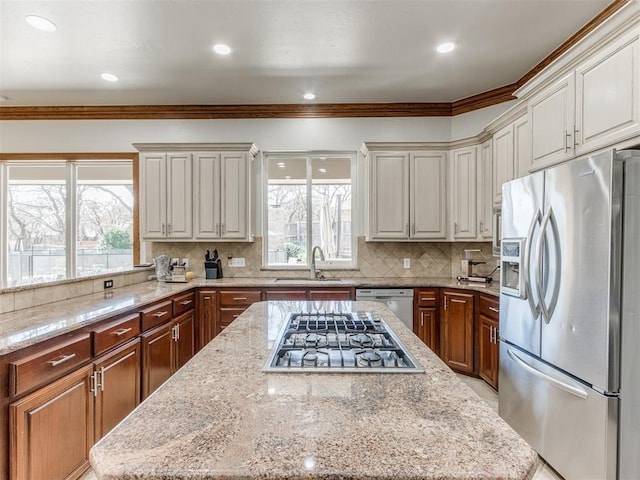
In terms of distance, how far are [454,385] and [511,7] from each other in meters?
2.61

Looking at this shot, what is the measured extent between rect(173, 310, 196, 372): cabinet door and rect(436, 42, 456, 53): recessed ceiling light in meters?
3.29

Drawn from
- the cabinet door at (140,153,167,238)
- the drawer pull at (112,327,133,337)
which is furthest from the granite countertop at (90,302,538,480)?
the cabinet door at (140,153,167,238)

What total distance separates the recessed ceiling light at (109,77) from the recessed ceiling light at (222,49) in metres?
1.23

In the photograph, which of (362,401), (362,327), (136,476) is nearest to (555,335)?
(362,327)

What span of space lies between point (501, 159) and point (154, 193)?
12.0 feet

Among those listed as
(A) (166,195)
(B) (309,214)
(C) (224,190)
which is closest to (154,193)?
(A) (166,195)

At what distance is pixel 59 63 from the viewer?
314 cm

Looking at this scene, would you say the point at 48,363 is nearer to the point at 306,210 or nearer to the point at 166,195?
the point at 166,195

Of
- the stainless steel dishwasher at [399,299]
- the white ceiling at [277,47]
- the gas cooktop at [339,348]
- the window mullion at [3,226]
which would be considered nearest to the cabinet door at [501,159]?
the white ceiling at [277,47]

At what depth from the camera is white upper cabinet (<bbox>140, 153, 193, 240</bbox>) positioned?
12.8 feet

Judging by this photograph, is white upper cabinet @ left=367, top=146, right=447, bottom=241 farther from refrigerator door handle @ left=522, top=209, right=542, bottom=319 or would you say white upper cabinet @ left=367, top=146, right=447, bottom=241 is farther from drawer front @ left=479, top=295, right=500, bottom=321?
refrigerator door handle @ left=522, top=209, right=542, bottom=319

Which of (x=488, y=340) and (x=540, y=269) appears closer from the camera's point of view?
(x=540, y=269)

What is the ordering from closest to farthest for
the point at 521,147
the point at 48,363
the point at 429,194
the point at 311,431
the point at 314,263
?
the point at 311,431
the point at 48,363
the point at 521,147
the point at 429,194
the point at 314,263

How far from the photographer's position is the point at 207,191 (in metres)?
3.88
